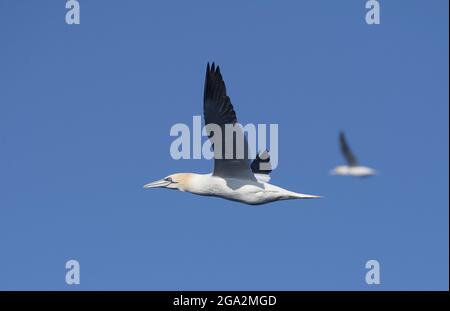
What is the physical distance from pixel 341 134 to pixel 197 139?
14.2ft

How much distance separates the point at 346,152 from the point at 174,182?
6.28 metres

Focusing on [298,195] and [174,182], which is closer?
[298,195]

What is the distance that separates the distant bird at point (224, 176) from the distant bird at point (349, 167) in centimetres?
128

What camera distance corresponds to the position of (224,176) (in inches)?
1176

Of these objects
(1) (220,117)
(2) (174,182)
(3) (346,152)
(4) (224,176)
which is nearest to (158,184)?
(2) (174,182)

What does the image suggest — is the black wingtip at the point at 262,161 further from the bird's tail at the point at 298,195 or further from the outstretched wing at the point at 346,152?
the outstretched wing at the point at 346,152

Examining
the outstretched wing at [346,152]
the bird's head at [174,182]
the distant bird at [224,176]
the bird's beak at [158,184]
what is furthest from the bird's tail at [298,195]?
the bird's beak at [158,184]

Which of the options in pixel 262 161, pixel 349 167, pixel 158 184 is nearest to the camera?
pixel 349 167

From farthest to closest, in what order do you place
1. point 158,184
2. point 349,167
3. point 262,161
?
point 262,161 < point 158,184 < point 349,167

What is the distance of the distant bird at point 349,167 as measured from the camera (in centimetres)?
2727

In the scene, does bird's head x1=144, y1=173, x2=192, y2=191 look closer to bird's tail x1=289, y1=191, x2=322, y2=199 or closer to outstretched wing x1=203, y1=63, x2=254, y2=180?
outstretched wing x1=203, y1=63, x2=254, y2=180

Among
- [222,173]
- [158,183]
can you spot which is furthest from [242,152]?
[158,183]

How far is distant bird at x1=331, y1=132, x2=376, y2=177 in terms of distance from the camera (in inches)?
1073

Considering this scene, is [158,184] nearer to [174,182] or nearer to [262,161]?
[174,182]
